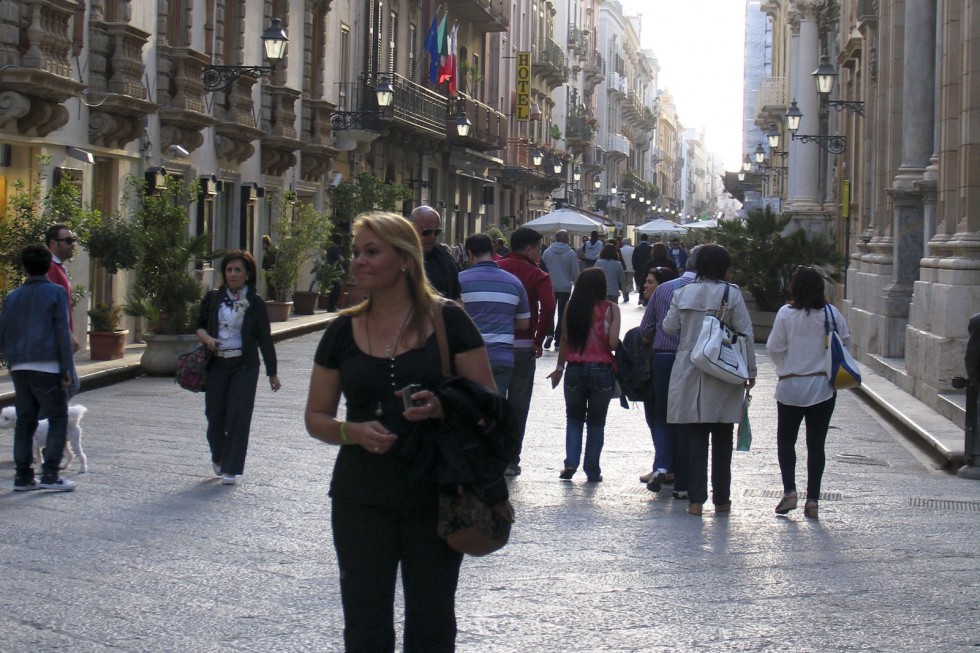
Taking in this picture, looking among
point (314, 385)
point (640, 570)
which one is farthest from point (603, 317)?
point (314, 385)

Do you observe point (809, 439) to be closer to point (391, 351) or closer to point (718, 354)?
point (718, 354)

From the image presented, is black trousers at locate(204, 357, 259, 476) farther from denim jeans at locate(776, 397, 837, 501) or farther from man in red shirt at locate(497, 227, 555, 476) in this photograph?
denim jeans at locate(776, 397, 837, 501)

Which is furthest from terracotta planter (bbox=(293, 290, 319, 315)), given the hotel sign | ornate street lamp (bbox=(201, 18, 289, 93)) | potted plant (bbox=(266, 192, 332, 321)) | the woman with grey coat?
the hotel sign

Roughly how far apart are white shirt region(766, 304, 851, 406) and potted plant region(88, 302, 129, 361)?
11.3 m

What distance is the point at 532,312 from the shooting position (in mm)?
11109

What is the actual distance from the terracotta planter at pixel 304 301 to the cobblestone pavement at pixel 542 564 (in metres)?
17.7

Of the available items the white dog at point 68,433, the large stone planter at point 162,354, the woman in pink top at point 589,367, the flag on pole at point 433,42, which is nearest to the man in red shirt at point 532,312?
the woman in pink top at point 589,367

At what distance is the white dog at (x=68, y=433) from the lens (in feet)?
32.2

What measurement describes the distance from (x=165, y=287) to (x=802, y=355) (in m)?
10.6

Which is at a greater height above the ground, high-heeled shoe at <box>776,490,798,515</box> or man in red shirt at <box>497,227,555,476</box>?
man in red shirt at <box>497,227,555,476</box>

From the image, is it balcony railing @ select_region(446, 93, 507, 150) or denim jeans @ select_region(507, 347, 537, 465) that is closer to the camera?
denim jeans @ select_region(507, 347, 537, 465)

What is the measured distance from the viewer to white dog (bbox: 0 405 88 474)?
9.82 metres

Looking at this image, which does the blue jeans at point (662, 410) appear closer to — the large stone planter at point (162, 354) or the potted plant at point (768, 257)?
the large stone planter at point (162, 354)

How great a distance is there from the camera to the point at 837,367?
30.8 ft
